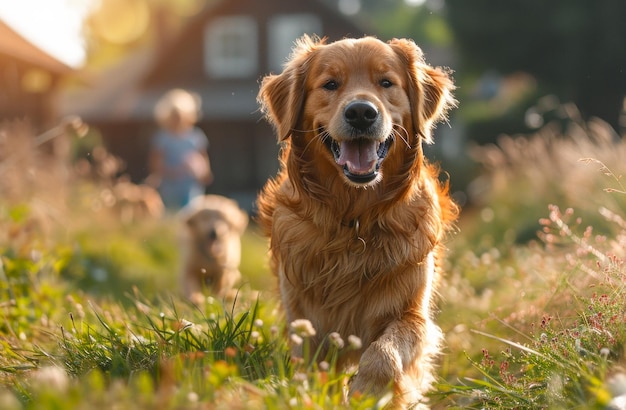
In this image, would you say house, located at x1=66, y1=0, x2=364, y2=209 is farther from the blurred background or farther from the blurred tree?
the blurred tree

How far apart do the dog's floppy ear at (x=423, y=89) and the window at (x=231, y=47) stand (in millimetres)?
26010

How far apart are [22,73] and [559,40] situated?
15.0 meters

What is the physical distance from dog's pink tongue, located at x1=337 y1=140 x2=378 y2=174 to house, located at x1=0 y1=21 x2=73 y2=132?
12673 mm

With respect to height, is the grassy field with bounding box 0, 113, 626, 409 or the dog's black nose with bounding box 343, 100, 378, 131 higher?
the dog's black nose with bounding box 343, 100, 378, 131

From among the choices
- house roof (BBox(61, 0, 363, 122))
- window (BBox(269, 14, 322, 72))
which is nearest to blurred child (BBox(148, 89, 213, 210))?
house roof (BBox(61, 0, 363, 122))

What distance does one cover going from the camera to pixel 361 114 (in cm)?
401

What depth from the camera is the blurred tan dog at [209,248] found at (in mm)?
8742

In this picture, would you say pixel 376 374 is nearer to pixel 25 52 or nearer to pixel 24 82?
pixel 25 52

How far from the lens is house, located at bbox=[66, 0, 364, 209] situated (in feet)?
98.3

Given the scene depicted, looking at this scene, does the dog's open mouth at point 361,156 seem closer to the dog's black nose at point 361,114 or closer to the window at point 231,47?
the dog's black nose at point 361,114

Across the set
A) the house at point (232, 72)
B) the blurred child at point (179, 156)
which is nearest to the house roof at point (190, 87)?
the house at point (232, 72)

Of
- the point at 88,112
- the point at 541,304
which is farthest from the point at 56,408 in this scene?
the point at 88,112

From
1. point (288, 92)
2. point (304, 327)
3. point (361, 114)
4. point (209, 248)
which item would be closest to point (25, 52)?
point (209, 248)

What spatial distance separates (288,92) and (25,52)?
13774mm
